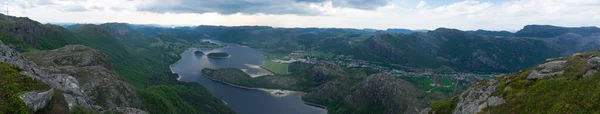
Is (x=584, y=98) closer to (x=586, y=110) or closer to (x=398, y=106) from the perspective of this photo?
(x=586, y=110)

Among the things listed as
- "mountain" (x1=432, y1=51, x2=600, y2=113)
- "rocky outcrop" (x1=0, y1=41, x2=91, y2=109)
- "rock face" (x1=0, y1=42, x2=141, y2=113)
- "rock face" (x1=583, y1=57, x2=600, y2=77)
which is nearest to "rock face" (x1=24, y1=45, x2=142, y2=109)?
"rock face" (x1=0, y1=42, x2=141, y2=113)

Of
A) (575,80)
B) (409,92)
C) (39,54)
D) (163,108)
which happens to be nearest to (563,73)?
(575,80)

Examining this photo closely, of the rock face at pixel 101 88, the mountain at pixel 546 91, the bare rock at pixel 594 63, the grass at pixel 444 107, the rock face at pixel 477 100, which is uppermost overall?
the bare rock at pixel 594 63

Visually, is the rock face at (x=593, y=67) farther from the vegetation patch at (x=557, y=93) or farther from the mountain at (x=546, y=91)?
the vegetation patch at (x=557, y=93)

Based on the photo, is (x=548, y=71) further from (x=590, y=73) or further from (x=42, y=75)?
(x=42, y=75)

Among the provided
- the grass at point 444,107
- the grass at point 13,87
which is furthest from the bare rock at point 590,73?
the grass at point 13,87
